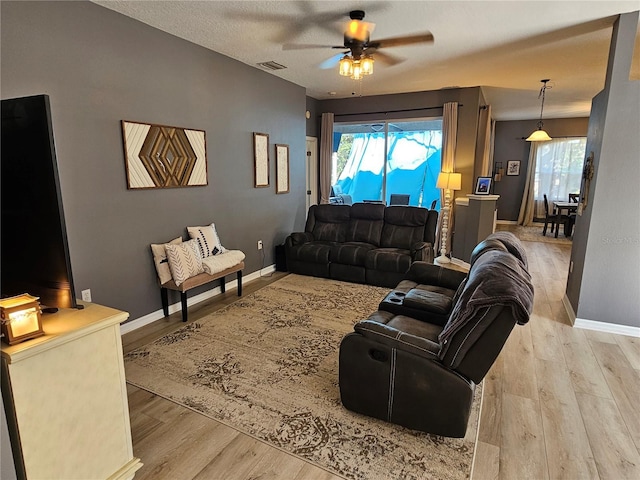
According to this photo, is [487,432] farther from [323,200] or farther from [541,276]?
[323,200]

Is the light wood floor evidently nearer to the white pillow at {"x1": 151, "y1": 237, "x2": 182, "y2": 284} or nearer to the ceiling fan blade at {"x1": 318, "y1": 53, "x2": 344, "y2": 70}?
the white pillow at {"x1": 151, "y1": 237, "x2": 182, "y2": 284}

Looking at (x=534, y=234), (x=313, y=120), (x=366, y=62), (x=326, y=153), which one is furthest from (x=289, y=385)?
(x=534, y=234)

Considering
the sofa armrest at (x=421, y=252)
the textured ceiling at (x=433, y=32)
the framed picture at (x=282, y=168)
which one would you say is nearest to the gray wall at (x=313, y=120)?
the textured ceiling at (x=433, y=32)

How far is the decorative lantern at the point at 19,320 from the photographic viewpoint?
1.30 m

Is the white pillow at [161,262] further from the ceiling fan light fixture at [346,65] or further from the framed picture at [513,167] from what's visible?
the framed picture at [513,167]

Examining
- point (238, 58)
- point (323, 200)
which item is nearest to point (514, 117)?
point (323, 200)

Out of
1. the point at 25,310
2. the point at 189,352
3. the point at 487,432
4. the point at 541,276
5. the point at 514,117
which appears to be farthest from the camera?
the point at 514,117

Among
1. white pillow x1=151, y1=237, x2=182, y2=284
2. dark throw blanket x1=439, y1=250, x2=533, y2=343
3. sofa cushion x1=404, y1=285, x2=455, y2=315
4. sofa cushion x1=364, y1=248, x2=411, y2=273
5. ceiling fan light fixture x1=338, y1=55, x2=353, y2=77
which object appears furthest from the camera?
sofa cushion x1=364, y1=248, x2=411, y2=273

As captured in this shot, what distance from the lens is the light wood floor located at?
1836 mm

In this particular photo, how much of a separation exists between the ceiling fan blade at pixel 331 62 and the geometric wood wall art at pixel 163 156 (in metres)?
1.76

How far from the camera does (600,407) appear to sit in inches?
91.4

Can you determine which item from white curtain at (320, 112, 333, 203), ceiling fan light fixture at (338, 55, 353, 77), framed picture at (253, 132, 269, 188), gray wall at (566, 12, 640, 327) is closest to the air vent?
framed picture at (253, 132, 269, 188)

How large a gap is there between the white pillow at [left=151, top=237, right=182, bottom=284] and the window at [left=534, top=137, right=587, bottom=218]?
989 centimetres

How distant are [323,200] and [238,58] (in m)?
3.37
